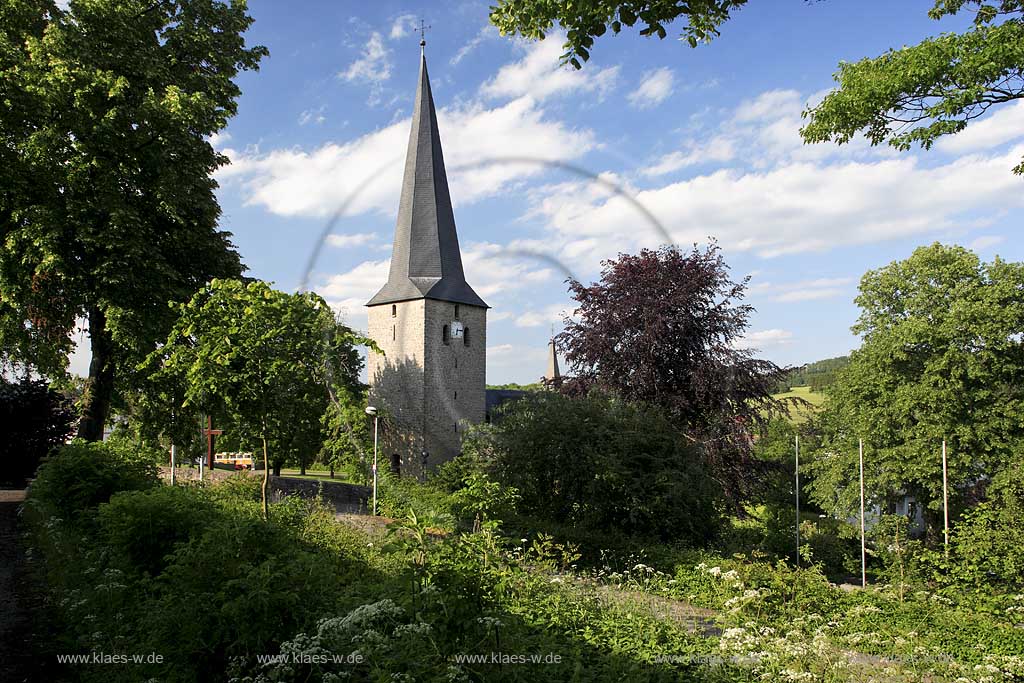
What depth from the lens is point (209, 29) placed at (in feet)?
57.9

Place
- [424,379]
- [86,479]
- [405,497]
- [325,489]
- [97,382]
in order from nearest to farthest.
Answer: [86,479] < [405,497] < [97,382] < [325,489] < [424,379]

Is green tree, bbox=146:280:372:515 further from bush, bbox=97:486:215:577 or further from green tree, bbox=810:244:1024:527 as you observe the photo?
green tree, bbox=810:244:1024:527

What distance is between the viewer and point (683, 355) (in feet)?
70.9

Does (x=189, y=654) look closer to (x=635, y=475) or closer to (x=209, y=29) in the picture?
(x=635, y=475)

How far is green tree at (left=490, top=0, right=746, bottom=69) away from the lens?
502 centimetres

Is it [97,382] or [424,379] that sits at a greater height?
[424,379]

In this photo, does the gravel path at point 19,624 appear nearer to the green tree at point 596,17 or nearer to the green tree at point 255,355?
the green tree at point 255,355

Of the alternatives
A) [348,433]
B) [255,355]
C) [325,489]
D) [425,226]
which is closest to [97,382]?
[325,489]

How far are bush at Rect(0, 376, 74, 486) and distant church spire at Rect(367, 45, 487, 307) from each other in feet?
47.3

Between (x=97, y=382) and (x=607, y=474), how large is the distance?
12072mm

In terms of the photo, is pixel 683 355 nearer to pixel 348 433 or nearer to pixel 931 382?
pixel 931 382

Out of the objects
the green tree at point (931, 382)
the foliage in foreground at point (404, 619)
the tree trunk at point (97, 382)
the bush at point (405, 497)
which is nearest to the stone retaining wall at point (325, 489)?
the bush at point (405, 497)

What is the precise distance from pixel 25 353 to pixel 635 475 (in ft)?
46.1

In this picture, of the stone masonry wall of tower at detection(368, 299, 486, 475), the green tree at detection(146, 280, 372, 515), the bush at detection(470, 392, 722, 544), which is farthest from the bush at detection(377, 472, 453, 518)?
the stone masonry wall of tower at detection(368, 299, 486, 475)
